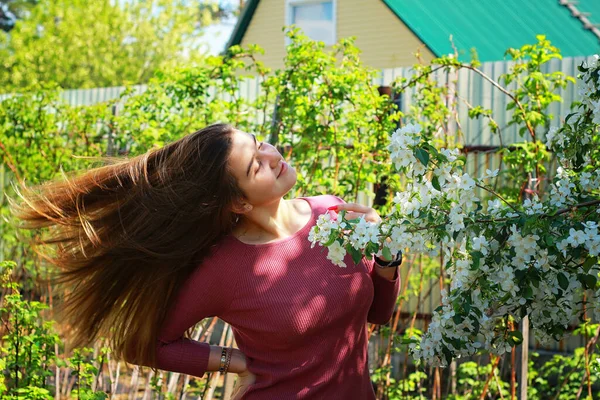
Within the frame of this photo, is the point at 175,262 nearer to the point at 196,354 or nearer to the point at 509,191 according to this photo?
the point at 196,354

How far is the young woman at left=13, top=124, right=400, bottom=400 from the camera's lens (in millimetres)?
2293

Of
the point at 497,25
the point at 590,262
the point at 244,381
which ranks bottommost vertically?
the point at 244,381

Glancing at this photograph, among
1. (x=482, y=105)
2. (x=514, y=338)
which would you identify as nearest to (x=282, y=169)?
(x=514, y=338)

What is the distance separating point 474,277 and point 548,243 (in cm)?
24

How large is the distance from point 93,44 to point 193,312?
17672 millimetres

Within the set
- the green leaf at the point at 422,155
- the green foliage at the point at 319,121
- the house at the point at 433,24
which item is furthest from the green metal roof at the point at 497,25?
the green leaf at the point at 422,155

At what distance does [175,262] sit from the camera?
237 centimetres

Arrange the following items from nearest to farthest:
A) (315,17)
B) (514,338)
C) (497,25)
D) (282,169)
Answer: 1. (514,338)
2. (282,169)
3. (497,25)
4. (315,17)

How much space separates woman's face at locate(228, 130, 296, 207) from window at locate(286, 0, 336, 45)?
445 inches

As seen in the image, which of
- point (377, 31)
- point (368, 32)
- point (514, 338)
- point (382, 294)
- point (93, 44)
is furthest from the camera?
point (93, 44)

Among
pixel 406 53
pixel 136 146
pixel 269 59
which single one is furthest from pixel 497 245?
pixel 269 59

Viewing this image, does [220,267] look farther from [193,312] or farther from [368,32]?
[368,32]

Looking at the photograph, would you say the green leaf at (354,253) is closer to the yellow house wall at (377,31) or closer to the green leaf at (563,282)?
the green leaf at (563,282)

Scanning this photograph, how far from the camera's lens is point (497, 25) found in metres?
11.3
